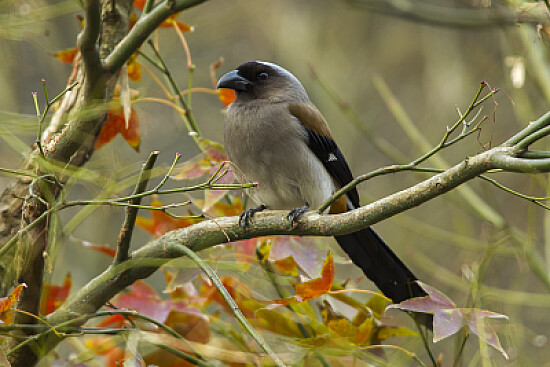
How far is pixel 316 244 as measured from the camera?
8.82 feet

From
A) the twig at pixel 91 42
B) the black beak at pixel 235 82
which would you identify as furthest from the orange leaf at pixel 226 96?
the twig at pixel 91 42

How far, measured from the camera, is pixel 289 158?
3711mm

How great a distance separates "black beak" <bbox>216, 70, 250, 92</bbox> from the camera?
405 cm

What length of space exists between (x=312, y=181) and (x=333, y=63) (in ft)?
15.3

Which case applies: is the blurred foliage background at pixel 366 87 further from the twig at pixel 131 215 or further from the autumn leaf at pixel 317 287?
the twig at pixel 131 215

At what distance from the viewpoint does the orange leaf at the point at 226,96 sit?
366cm

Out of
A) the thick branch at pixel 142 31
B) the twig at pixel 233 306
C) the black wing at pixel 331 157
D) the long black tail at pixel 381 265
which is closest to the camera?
the twig at pixel 233 306

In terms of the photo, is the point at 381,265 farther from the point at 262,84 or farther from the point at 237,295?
the point at 262,84

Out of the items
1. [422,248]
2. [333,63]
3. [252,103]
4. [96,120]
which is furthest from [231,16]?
[96,120]

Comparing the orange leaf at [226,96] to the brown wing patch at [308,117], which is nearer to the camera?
the orange leaf at [226,96]

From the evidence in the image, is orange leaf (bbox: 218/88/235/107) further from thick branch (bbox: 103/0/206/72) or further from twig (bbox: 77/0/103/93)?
twig (bbox: 77/0/103/93)

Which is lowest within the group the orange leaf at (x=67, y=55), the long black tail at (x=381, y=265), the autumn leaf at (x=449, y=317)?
the long black tail at (x=381, y=265)

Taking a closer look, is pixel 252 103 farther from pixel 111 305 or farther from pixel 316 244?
pixel 111 305

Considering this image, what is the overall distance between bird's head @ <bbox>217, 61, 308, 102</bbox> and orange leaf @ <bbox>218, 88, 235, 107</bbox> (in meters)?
0.10
